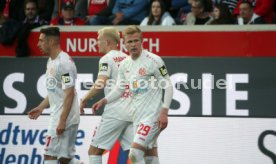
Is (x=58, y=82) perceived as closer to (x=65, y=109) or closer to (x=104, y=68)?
→ (x=65, y=109)

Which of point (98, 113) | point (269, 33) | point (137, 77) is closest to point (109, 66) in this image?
point (137, 77)

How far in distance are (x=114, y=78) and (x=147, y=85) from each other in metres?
0.99

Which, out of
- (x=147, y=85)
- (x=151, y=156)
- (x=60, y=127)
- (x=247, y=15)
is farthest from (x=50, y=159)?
(x=247, y=15)

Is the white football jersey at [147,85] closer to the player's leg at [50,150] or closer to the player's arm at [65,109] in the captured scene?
the player's arm at [65,109]

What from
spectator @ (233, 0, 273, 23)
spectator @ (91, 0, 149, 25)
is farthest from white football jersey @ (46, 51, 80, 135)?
spectator @ (233, 0, 273, 23)

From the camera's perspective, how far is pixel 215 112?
11.7 m

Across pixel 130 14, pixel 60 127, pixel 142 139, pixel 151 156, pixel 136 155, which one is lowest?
pixel 151 156

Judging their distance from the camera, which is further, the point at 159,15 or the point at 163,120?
the point at 159,15

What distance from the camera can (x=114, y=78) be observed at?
35.3 ft

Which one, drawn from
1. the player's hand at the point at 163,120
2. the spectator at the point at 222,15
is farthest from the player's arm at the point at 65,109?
the spectator at the point at 222,15

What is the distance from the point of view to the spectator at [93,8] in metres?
13.3

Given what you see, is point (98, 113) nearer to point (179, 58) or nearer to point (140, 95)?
point (179, 58)

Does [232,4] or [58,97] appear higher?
[232,4]

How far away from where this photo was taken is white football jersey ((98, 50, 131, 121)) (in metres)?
10.6
